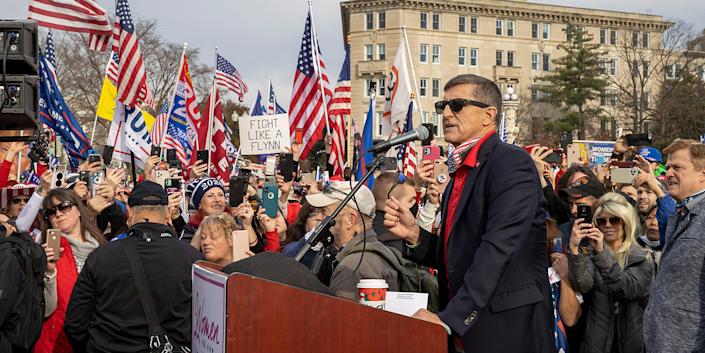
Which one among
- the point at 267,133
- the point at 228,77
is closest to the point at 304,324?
the point at 267,133

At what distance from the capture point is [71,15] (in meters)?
13.2

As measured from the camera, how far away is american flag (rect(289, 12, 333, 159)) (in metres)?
16.0

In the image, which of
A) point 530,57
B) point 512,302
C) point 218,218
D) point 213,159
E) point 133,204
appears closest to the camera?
point 512,302

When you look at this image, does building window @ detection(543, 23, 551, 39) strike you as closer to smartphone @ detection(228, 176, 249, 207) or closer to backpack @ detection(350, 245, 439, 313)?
smartphone @ detection(228, 176, 249, 207)

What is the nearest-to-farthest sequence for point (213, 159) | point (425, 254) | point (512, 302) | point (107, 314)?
point (512, 302) → point (425, 254) → point (107, 314) → point (213, 159)

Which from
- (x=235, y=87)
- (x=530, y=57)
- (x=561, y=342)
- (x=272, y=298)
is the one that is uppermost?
(x=530, y=57)

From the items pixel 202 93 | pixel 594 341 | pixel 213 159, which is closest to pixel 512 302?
pixel 594 341

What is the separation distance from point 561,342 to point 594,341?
0.26 m

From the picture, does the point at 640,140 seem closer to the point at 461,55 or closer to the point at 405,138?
the point at 405,138

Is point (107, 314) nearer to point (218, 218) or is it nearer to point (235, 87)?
point (218, 218)

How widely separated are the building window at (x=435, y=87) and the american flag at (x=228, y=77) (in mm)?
71838

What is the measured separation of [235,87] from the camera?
21.7 meters

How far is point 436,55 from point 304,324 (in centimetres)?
9314

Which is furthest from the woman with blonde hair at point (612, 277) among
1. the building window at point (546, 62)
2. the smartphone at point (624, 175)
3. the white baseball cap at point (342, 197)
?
the building window at point (546, 62)
